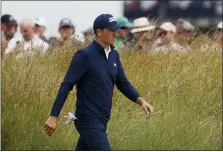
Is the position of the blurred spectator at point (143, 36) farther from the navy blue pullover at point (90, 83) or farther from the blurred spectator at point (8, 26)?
the navy blue pullover at point (90, 83)

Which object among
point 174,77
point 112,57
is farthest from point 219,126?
point 112,57

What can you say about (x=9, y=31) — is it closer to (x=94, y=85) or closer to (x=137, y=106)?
(x=137, y=106)

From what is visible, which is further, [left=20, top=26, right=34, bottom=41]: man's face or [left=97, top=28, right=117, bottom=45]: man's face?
[left=20, top=26, right=34, bottom=41]: man's face

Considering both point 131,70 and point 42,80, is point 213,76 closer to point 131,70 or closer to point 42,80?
point 131,70

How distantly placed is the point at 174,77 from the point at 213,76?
70 cm

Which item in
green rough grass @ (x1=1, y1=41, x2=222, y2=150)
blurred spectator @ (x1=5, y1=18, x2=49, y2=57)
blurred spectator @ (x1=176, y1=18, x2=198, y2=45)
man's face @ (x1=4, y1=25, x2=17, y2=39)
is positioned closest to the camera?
green rough grass @ (x1=1, y1=41, x2=222, y2=150)

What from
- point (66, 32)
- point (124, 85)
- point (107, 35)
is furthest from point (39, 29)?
point (107, 35)

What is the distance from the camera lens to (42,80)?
43.4 ft

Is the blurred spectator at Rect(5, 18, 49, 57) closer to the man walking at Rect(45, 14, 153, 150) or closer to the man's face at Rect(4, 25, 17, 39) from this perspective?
the man's face at Rect(4, 25, 17, 39)

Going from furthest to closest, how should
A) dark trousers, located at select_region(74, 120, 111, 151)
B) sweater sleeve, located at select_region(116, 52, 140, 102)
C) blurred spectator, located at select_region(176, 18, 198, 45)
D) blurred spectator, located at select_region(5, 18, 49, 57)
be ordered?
1. blurred spectator, located at select_region(176, 18, 198, 45)
2. blurred spectator, located at select_region(5, 18, 49, 57)
3. sweater sleeve, located at select_region(116, 52, 140, 102)
4. dark trousers, located at select_region(74, 120, 111, 151)

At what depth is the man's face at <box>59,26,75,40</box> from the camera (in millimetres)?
15492

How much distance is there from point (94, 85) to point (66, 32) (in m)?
5.63


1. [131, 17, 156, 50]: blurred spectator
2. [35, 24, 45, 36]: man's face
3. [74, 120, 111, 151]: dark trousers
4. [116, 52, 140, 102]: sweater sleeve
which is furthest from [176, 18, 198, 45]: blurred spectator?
[74, 120, 111, 151]: dark trousers

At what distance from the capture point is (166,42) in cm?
1560
